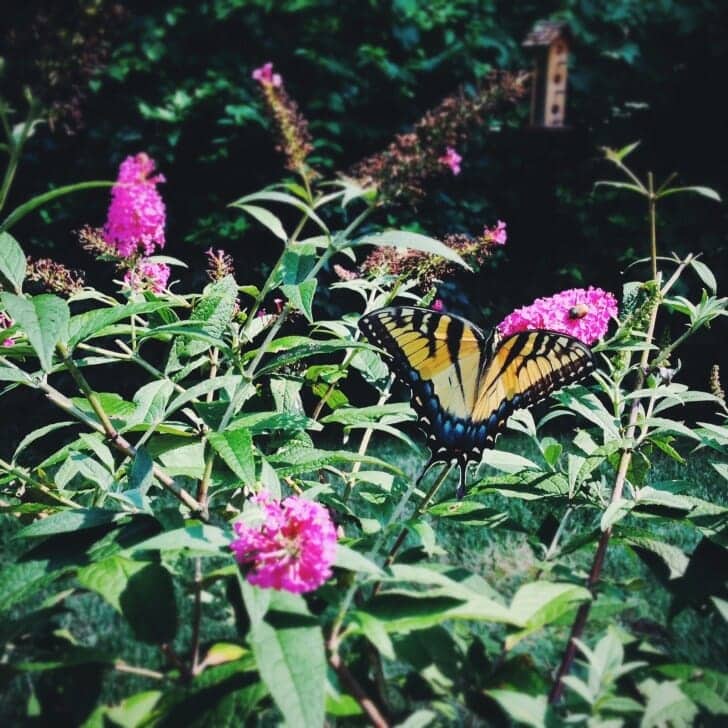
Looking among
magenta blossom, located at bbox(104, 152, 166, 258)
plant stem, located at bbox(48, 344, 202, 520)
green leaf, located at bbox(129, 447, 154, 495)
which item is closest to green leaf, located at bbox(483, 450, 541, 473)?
plant stem, located at bbox(48, 344, 202, 520)

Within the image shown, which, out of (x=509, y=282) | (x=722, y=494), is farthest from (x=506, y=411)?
(x=509, y=282)

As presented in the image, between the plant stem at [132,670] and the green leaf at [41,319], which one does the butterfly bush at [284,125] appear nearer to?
the green leaf at [41,319]

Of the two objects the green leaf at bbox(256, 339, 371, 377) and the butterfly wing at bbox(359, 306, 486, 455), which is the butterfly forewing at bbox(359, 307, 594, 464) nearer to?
the butterfly wing at bbox(359, 306, 486, 455)

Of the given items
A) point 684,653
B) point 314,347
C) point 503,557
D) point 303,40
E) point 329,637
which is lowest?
point 503,557

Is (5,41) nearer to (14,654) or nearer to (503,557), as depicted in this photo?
(14,654)

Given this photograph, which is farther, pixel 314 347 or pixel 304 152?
pixel 314 347
